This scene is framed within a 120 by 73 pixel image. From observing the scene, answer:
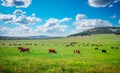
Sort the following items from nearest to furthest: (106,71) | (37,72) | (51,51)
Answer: (37,72) < (106,71) < (51,51)

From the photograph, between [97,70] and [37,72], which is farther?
[97,70]

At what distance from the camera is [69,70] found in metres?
11.8

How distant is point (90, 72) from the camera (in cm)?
1138

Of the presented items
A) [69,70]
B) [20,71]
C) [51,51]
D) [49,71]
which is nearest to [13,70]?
[20,71]

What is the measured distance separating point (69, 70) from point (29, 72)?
2620 millimetres

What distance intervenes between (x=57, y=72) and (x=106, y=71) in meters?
3.23

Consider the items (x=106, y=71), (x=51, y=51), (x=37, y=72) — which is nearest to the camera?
(x=37, y=72)

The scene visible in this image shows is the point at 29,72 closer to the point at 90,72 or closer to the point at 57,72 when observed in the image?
the point at 57,72

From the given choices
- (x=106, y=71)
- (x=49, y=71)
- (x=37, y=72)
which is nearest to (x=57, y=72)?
(x=49, y=71)

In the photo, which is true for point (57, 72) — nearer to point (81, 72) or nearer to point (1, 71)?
point (81, 72)

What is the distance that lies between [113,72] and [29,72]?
532 centimetres

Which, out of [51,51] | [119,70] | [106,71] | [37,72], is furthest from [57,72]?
[51,51]

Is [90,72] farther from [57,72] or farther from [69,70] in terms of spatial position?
[57,72]

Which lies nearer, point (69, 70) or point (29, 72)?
point (29, 72)
